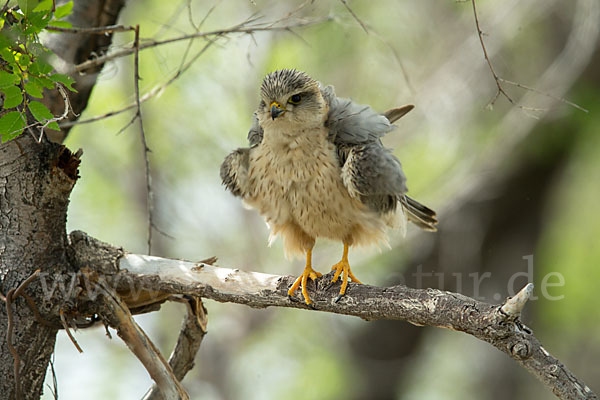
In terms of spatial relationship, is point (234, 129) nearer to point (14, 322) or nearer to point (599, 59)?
point (599, 59)

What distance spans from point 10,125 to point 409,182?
6.21 meters

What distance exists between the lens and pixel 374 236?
3.42 meters

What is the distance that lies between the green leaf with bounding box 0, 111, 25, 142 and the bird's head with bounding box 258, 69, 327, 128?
127 cm

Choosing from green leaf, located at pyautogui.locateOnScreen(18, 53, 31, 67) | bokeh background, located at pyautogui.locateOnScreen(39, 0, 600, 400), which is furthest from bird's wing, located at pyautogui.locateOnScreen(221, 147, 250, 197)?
bokeh background, located at pyautogui.locateOnScreen(39, 0, 600, 400)

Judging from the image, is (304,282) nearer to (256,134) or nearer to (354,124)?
(354,124)

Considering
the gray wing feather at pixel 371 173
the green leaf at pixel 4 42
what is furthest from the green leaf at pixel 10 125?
the gray wing feather at pixel 371 173

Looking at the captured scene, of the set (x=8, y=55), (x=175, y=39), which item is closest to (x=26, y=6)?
(x=8, y=55)

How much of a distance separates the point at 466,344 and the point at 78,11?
324 inches

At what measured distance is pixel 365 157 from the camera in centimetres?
308

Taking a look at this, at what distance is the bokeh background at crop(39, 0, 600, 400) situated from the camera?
644 centimetres

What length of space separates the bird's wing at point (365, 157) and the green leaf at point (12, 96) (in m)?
1.54

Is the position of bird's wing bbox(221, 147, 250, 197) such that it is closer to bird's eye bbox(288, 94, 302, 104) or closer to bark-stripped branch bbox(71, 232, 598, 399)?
bird's eye bbox(288, 94, 302, 104)

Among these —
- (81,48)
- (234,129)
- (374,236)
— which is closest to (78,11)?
(81,48)

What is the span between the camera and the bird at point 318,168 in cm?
312
